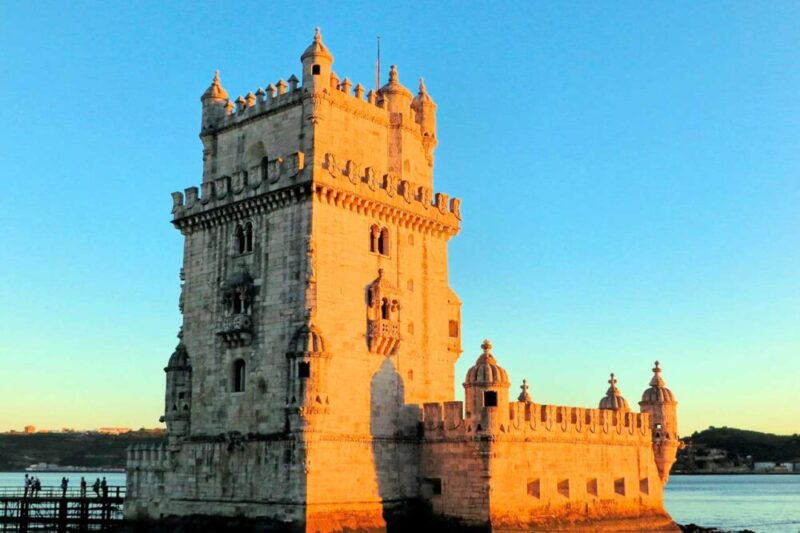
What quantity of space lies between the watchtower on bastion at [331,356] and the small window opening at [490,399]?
0.17 ft

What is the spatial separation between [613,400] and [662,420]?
10.3 feet

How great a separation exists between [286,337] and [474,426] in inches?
366

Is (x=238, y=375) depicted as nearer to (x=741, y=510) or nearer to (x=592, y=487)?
(x=592, y=487)

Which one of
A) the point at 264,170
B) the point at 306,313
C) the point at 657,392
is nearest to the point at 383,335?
the point at 306,313

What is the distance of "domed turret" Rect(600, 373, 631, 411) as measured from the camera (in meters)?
54.9

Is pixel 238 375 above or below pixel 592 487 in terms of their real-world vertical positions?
above

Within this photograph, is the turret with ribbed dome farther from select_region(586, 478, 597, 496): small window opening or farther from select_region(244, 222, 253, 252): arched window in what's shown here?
select_region(244, 222, 253, 252): arched window

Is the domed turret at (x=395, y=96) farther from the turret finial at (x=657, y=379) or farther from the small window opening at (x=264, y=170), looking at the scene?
the turret finial at (x=657, y=379)

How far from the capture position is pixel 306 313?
1635 inches

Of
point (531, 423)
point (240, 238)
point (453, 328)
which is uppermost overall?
point (240, 238)

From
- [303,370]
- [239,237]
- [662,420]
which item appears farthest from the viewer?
[662,420]

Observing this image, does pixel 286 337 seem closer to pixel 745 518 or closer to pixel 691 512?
pixel 745 518

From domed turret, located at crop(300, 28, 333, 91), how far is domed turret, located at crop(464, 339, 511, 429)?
14650 millimetres

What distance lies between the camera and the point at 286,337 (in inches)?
1656
